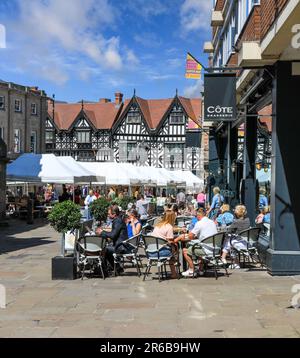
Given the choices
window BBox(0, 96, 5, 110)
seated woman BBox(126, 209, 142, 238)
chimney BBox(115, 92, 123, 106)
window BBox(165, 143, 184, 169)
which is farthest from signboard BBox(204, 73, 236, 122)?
chimney BBox(115, 92, 123, 106)

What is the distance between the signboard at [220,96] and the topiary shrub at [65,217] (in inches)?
149

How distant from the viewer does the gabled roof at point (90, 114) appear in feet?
229

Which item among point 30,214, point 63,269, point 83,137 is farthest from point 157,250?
point 83,137

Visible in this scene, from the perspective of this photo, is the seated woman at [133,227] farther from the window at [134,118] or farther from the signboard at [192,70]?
the window at [134,118]

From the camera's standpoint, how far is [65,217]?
34.7 feet

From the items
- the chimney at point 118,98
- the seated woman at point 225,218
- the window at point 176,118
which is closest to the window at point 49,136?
the chimney at point 118,98

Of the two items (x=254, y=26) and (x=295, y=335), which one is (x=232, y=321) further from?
(x=254, y=26)

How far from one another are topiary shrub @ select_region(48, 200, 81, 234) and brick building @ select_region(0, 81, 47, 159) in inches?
1823

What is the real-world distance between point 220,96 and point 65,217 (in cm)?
437

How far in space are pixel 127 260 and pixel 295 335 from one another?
6813 millimetres

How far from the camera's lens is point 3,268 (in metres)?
12.1

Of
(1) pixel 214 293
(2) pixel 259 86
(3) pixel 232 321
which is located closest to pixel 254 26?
(2) pixel 259 86
